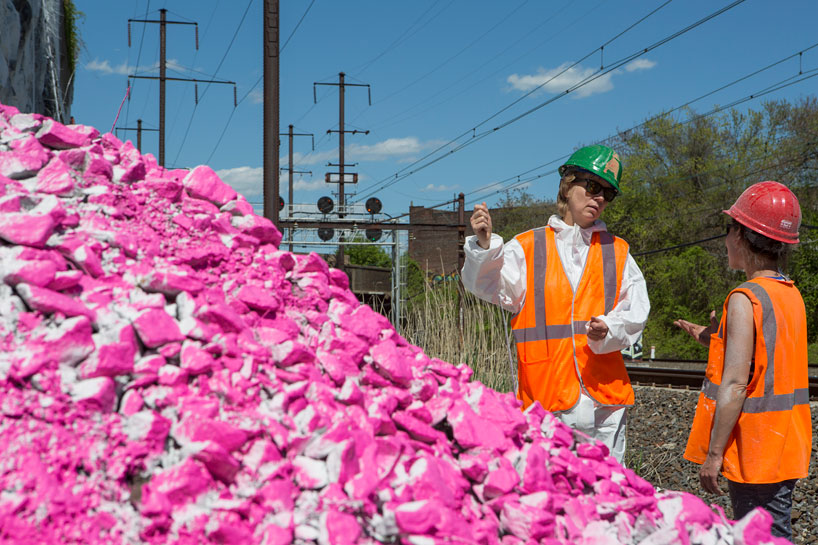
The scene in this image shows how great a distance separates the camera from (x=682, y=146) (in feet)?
81.7

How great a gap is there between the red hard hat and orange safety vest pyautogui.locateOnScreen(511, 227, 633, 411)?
47 cm

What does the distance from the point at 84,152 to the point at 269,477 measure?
0.90 metres

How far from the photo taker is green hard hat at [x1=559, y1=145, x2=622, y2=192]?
8.23 feet

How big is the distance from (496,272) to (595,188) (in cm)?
49

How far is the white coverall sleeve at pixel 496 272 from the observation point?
8.00 ft

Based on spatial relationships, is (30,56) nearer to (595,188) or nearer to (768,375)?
(595,188)

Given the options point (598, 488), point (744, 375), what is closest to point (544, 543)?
point (598, 488)

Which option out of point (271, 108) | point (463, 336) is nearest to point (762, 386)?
point (463, 336)

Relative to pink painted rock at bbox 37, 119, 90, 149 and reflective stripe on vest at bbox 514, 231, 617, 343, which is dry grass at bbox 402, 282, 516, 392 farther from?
pink painted rock at bbox 37, 119, 90, 149

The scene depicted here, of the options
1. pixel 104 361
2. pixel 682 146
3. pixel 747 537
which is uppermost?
pixel 682 146

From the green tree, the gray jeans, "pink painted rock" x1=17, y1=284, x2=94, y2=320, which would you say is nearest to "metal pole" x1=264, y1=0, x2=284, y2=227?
the gray jeans

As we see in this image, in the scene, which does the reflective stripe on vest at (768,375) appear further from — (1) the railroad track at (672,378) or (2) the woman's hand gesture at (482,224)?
(1) the railroad track at (672,378)

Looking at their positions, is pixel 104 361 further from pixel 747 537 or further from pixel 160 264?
pixel 747 537

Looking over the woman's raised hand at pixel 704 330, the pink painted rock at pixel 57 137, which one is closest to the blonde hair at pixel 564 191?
the woman's raised hand at pixel 704 330
